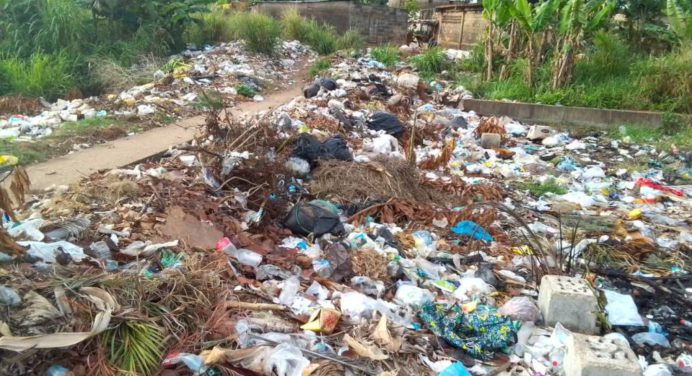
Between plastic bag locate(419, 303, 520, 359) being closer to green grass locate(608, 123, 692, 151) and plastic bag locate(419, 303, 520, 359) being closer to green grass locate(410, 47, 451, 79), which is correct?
green grass locate(608, 123, 692, 151)

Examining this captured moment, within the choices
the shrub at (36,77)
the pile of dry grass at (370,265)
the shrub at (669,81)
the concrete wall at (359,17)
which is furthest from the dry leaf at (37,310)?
the concrete wall at (359,17)

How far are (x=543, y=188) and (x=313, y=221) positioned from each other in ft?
8.41

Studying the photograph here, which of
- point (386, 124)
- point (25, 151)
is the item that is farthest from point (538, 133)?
point (25, 151)

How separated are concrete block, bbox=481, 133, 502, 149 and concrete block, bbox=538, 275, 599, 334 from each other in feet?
13.9

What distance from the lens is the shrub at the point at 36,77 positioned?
8.34 metres

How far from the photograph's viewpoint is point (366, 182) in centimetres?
455

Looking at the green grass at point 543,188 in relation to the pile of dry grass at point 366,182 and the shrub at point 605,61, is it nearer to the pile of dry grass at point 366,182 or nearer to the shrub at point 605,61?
the pile of dry grass at point 366,182

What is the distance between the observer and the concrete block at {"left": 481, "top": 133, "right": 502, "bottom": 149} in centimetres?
687

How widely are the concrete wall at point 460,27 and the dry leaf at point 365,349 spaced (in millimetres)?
13237

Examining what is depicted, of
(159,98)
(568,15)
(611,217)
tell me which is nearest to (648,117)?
(568,15)

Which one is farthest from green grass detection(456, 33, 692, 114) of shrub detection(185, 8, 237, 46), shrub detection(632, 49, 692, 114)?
shrub detection(185, 8, 237, 46)

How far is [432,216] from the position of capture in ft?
13.9

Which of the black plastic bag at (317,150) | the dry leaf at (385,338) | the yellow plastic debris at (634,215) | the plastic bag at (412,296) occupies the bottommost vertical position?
the yellow plastic debris at (634,215)

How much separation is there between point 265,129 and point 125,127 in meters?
2.43
